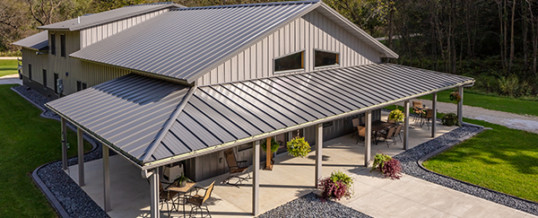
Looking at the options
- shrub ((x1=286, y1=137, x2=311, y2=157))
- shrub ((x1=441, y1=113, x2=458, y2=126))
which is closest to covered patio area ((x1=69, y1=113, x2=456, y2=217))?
shrub ((x1=286, y1=137, x2=311, y2=157))

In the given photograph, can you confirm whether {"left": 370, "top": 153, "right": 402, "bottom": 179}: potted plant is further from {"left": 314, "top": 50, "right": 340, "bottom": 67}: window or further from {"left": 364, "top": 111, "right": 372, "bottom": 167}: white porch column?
{"left": 314, "top": 50, "right": 340, "bottom": 67}: window

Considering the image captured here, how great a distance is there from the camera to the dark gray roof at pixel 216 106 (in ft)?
29.5

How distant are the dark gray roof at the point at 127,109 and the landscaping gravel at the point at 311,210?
370cm

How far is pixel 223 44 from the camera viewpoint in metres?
13.2

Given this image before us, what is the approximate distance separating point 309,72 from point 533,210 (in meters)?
8.14

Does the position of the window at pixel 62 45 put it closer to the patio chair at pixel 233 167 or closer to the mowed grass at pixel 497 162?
the patio chair at pixel 233 167

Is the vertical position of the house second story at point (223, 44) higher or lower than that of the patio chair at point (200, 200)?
higher

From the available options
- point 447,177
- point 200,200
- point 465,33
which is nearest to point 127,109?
point 200,200

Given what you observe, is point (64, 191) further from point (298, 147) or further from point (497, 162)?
point (497, 162)

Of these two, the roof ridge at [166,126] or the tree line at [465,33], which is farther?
the tree line at [465,33]

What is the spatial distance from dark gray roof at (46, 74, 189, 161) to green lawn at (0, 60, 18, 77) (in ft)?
115

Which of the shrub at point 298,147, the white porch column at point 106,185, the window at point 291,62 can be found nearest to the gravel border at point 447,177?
the shrub at point 298,147

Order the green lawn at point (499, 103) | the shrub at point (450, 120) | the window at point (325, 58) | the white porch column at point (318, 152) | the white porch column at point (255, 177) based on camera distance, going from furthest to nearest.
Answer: the green lawn at point (499, 103), the shrub at point (450, 120), the window at point (325, 58), the white porch column at point (318, 152), the white porch column at point (255, 177)

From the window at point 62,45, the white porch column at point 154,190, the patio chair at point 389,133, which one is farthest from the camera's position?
the window at point 62,45
